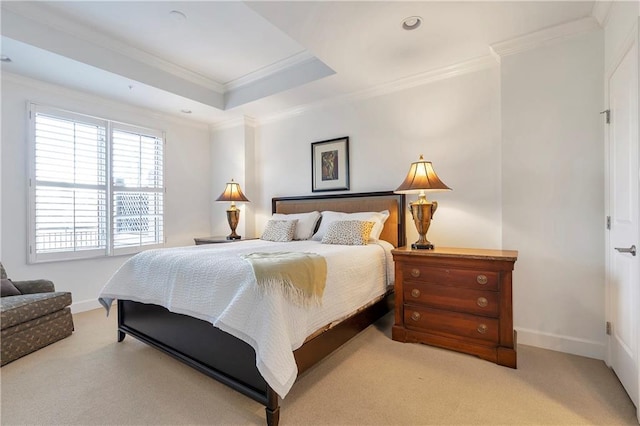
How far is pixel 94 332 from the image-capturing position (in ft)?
9.77

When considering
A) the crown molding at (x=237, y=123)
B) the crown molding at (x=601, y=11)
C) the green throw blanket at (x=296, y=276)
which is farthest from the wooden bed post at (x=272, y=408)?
the crown molding at (x=237, y=123)

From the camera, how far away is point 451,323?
8.07 ft

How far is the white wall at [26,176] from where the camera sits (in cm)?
319

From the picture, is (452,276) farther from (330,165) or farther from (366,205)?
(330,165)

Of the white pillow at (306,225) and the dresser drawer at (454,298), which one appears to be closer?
the dresser drawer at (454,298)

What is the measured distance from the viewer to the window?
3.39 meters

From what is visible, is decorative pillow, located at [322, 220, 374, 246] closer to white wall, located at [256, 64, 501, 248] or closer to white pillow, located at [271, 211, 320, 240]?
white pillow, located at [271, 211, 320, 240]

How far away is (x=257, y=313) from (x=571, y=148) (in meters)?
2.79

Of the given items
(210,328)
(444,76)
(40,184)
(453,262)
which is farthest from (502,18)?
(40,184)

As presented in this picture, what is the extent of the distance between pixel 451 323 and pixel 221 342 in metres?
1.81

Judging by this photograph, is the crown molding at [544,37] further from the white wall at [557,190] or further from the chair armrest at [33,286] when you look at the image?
the chair armrest at [33,286]

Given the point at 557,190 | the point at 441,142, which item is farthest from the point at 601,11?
the point at 441,142

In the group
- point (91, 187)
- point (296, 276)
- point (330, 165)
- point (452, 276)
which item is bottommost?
point (452, 276)

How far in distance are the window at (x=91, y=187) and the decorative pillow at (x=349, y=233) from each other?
9.36ft
